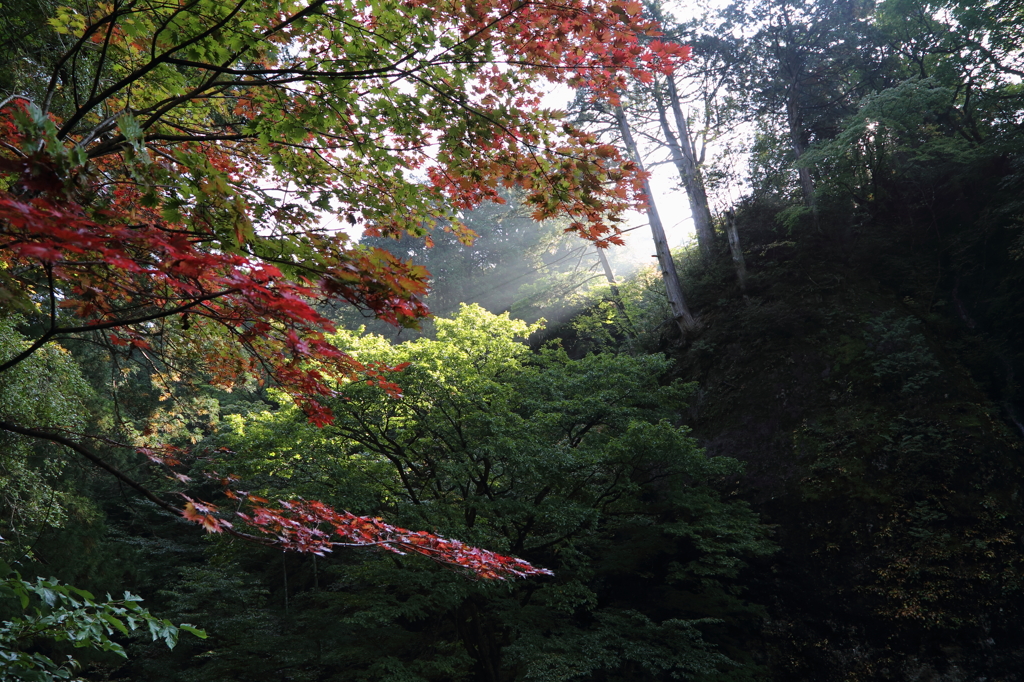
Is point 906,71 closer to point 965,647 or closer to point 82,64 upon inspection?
point 965,647

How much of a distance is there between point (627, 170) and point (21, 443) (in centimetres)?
766

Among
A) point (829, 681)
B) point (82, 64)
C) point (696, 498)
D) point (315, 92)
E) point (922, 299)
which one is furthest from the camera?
point (922, 299)

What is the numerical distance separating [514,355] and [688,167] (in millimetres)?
6683

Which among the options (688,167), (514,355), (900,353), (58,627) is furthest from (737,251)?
(58,627)

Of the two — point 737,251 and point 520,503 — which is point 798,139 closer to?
point 737,251

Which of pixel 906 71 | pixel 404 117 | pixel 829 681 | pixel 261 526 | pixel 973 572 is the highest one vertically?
pixel 906 71

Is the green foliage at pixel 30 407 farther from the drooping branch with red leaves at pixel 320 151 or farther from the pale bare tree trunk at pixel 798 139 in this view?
the pale bare tree trunk at pixel 798 139

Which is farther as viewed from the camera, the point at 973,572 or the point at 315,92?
the point at 973,572

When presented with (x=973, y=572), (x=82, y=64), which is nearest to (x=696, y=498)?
(x=973, y=572)

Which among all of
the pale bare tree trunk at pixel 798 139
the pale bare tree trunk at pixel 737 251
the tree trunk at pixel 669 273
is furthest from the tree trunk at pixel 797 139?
the tree trunk at pixel 669 273

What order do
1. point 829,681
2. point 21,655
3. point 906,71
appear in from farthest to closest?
point 906,71 → point 829,681 → point 21,655

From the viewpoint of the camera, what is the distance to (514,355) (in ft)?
24.6

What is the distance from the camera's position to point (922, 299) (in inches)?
331

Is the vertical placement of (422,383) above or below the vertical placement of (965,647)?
above
